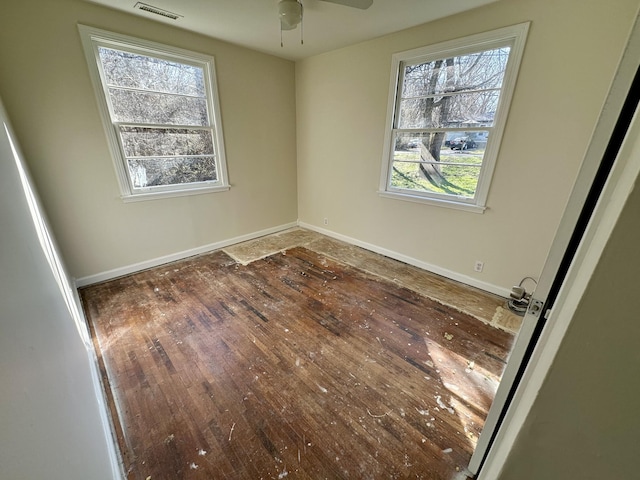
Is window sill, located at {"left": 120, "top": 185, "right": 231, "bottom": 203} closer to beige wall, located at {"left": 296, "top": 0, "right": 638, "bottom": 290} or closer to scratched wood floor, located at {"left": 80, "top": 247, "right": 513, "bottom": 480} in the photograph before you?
scratched wood floor, located at {"left": 80, "top": 247, "right": 513, "bottom": 480}

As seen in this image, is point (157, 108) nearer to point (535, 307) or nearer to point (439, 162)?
point (439, 162)

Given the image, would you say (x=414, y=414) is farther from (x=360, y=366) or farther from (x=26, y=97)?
(x=26, y=97)

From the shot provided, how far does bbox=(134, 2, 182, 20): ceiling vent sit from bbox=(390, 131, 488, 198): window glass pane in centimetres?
248

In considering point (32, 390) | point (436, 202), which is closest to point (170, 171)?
point (32, 390)

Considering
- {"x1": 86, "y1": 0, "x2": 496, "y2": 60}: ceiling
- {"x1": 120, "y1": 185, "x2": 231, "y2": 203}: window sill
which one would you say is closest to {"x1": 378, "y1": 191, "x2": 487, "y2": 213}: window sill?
{"x1": 86, "y1": 0, "x2": 496, "y2": 60}: ceiling

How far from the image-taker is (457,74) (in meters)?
2.42

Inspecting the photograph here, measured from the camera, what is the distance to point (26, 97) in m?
2.06

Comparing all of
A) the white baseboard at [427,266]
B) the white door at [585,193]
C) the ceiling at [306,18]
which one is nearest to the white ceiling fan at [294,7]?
the ceiling at [306,18]

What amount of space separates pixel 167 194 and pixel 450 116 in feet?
10.4

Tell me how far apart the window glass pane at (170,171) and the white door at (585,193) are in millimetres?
3395

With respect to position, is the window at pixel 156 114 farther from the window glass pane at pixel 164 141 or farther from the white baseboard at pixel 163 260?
the white baseboard at pixel 163 260

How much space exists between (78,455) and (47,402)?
248mm

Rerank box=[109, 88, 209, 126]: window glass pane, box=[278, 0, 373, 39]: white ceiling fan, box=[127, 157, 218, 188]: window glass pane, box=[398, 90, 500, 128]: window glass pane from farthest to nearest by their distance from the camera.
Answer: box=[127, 157, 218, 188]: window glass pane
box=[109, 88, 209, 126]: window glass pane
box=[398, 90, 500, 128]: window glass pane
box=[278, 0, 373, 39]: white ceiling fan

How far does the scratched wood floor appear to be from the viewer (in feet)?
4.00
